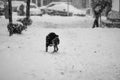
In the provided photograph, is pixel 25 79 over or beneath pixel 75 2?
beneath

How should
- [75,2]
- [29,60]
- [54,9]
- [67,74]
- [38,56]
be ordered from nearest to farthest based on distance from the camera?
[67,74] < [29,60] < [38,56] < [54,9] < [75,2]

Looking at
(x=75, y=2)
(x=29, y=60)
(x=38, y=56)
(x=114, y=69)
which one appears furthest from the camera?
(x=75, y=2)

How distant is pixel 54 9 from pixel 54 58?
27.1m

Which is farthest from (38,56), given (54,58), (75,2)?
(75,2)

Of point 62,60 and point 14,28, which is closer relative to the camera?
point 62,60

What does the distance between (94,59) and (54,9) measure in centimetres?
2698

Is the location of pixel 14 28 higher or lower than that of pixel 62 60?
higher

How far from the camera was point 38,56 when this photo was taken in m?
10.9

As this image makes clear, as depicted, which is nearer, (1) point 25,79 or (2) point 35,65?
(1) point 25,79

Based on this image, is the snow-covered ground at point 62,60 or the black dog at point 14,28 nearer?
the snow-covered ground at point 62,60

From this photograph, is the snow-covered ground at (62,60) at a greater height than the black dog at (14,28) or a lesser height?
lesser

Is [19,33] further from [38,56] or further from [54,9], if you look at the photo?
[54,9]

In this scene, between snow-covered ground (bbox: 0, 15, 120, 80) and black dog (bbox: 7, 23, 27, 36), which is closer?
snow-covered ground (bbox: 0, 15, 120, 80)

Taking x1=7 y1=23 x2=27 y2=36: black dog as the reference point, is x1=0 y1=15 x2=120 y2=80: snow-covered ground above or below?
below
